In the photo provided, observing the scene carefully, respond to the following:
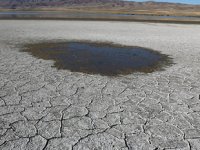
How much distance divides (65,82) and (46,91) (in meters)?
0.82

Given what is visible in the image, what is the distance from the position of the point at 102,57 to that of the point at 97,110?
538cm

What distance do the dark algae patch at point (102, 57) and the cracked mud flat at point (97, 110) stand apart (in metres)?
0.72

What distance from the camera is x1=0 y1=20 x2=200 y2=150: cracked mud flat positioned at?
382cm

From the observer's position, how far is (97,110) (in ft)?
16.2

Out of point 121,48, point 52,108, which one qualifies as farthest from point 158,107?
point 121,48

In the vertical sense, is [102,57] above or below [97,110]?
below

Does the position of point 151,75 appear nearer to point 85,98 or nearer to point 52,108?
point 85,98

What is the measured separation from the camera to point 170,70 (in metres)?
8.04

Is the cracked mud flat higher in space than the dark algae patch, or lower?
higher

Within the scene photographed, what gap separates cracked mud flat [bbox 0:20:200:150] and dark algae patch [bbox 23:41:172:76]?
72cm

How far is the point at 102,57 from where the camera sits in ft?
33.1

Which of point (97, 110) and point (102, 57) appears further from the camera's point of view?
point (102, 57)

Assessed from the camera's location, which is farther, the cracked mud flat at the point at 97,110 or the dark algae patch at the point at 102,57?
the dark algae patch at the point at 102,57

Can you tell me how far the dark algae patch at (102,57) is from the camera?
8203 millimetres
